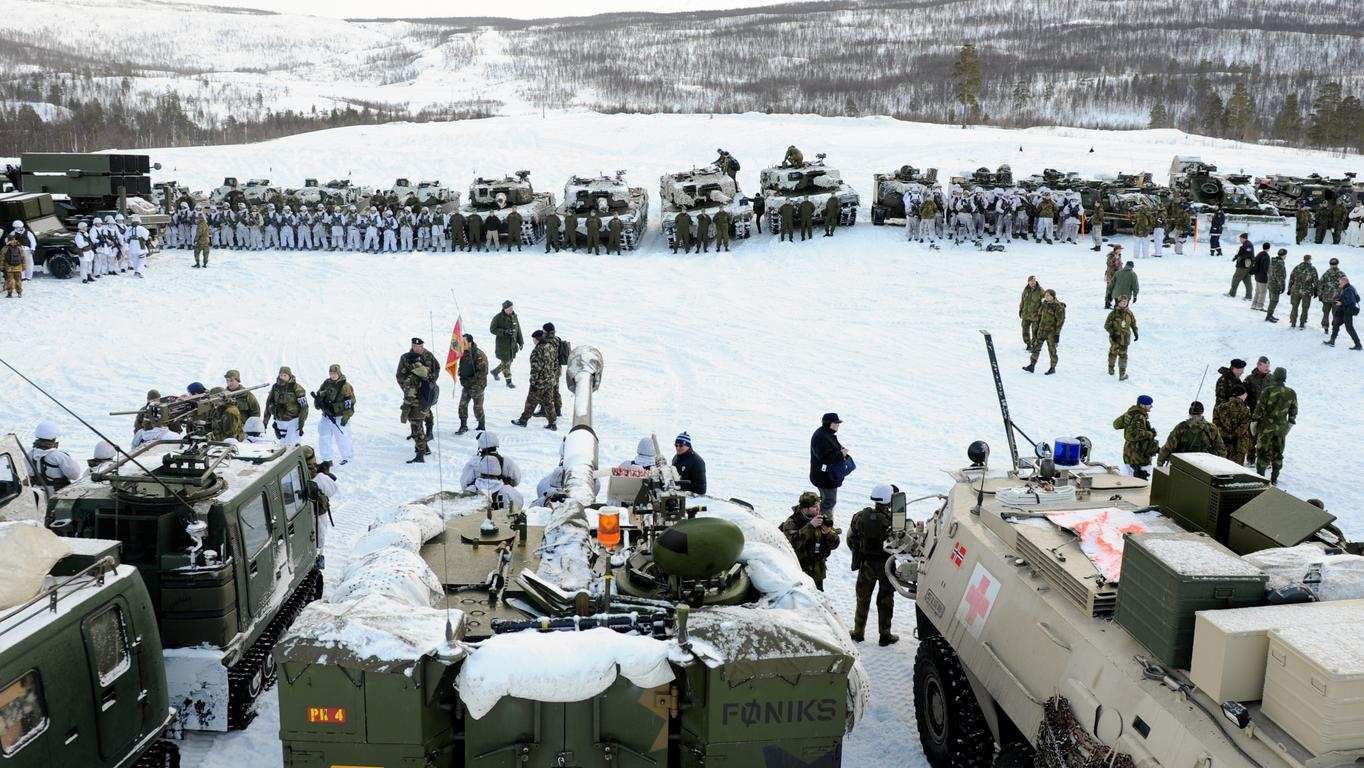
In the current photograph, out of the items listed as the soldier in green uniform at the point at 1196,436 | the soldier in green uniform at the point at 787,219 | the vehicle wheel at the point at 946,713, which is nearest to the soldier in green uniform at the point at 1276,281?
the soldier in green uniform at the point at 1196,436

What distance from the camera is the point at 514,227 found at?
31.1 m

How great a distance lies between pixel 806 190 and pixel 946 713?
2487cm

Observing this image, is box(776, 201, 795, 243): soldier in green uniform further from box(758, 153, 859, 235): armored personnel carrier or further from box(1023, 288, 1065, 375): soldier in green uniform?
box(1023, 288, 1065, 375): soldier in green uniform

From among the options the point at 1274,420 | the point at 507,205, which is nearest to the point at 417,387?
the point at 1274,420

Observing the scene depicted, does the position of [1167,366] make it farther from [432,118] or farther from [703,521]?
[432,118]

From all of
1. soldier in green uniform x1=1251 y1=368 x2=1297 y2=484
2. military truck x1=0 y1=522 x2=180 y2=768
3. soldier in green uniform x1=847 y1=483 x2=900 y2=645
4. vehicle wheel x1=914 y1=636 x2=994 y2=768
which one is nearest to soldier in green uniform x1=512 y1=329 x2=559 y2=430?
soldier in green uniform x1=847 y1=483 x2=900 y2=645

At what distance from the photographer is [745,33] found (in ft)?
468

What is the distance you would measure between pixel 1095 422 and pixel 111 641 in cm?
1266

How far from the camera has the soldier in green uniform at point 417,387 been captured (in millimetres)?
14391

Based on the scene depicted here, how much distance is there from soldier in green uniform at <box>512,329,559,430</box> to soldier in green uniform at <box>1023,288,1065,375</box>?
768 cm

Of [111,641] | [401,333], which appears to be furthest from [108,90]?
[111,641]

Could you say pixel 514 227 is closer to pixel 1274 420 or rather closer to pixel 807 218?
pixel 807 218

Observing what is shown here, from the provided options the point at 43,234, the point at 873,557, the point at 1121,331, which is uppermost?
the point at 43,234

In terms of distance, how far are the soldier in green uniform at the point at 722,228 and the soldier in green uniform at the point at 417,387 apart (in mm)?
15967
